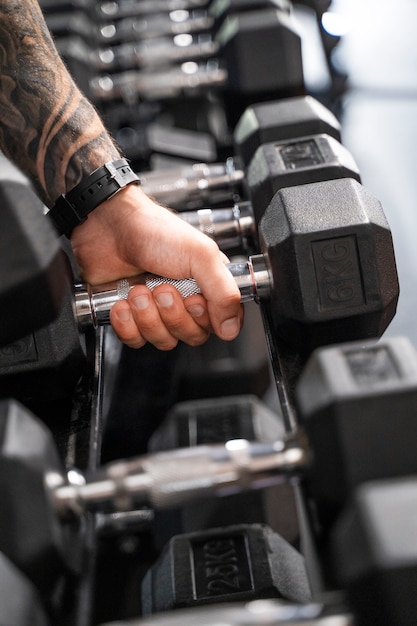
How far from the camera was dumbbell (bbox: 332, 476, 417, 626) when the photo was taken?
0.52m

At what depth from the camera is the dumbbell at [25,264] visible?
55 centimetres

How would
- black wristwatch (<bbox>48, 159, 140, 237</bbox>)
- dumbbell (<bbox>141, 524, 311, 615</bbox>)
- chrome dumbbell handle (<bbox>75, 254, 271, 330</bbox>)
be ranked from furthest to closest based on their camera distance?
black wristwatch (<bbox>48, 159, 140, 237</bbox>), chrome dumbbell handle (<bbox>75, 254, 271, 330</bbox>), dumbbell (<bbox>141, 524, 311, 615</bbox>)

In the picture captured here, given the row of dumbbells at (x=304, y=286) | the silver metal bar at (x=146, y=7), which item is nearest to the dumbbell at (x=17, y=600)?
the row of dumbbells at (x=304, y=286)

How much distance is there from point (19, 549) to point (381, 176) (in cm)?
175

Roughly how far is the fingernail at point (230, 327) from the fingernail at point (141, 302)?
93 mm

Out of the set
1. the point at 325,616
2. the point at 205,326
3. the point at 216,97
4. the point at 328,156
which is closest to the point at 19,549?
the point at 325,616

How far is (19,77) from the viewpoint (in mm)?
1086

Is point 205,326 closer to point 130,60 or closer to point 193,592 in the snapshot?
point 193,592

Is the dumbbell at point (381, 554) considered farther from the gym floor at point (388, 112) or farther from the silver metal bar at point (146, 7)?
the silver metal bar at point (146, 7)

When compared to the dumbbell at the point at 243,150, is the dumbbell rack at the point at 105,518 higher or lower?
lower

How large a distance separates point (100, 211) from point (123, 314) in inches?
6.9

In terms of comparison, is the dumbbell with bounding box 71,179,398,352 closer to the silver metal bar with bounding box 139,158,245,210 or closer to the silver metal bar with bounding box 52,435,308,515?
the silver metal bar with bounding box 52,435,308,515

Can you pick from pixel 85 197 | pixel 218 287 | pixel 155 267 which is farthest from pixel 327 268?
pixel 85 197

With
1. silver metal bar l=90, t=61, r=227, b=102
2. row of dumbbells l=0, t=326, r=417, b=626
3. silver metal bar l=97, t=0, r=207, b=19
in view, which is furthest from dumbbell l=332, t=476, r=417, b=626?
silver metal bar l=97, t=0, r=207, b=19
